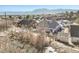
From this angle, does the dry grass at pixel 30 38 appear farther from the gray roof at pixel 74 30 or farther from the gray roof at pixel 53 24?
the gray roof at pixel 74 30

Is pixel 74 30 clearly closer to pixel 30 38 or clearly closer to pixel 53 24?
pixel 53 24

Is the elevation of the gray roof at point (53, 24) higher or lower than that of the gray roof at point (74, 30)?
higher

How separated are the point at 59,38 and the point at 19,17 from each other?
0.43 metres

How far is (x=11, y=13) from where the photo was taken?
54.1 inches

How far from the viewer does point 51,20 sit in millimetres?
1394

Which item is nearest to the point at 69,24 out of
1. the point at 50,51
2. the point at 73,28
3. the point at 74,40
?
the point at 73,28

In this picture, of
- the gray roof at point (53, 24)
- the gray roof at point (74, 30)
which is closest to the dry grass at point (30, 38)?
the gray roof at point (53, 24)

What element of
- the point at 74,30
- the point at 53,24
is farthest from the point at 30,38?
the point at 74,30

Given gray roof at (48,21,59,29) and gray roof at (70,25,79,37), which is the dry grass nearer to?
gray roof at (48,21,59,29)

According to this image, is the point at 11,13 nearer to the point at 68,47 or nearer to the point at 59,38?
the point at 59,38

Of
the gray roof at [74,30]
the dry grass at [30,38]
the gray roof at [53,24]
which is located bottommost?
the dry grass at [30,38]

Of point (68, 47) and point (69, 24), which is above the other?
point (69, 24)
